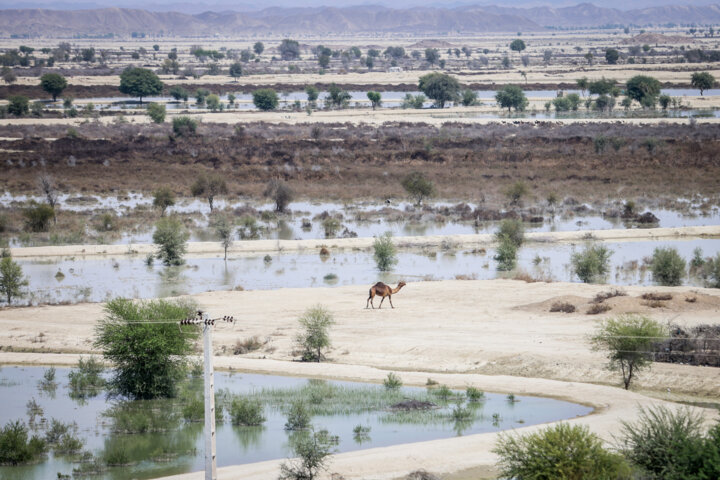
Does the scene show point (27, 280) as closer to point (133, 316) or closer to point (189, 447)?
point (133, 316)

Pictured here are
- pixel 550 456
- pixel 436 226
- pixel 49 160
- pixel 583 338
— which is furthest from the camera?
pixel 49 160

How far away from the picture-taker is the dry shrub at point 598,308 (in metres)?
27.3

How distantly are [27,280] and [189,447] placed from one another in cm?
1690

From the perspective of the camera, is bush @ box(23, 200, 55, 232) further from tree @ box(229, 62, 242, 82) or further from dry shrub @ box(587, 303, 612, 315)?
tree @ box(229, 62, 242, 82)

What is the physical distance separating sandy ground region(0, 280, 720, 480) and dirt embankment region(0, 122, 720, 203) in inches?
984

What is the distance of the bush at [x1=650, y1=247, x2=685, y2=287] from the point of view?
1289 inches

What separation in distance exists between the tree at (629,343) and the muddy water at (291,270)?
11.0 m

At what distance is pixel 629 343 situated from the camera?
866 inches

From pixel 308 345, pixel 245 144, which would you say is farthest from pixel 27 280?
pixel 245 144

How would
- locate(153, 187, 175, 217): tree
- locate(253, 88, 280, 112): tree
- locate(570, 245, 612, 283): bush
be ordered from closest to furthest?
locate(570, 245, 612, 283): bush < locate(153, 187, 175, 217): tree < locate(253, 88, 280, 112): tree

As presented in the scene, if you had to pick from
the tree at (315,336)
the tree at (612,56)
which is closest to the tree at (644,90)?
the tree at (612,56)

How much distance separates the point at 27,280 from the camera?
110ft

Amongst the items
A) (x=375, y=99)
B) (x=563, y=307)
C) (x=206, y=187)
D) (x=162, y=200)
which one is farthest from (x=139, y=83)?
(x=563, y=307)

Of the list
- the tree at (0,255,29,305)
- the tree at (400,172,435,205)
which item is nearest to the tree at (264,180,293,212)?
the tree at (400,172,435,205)
